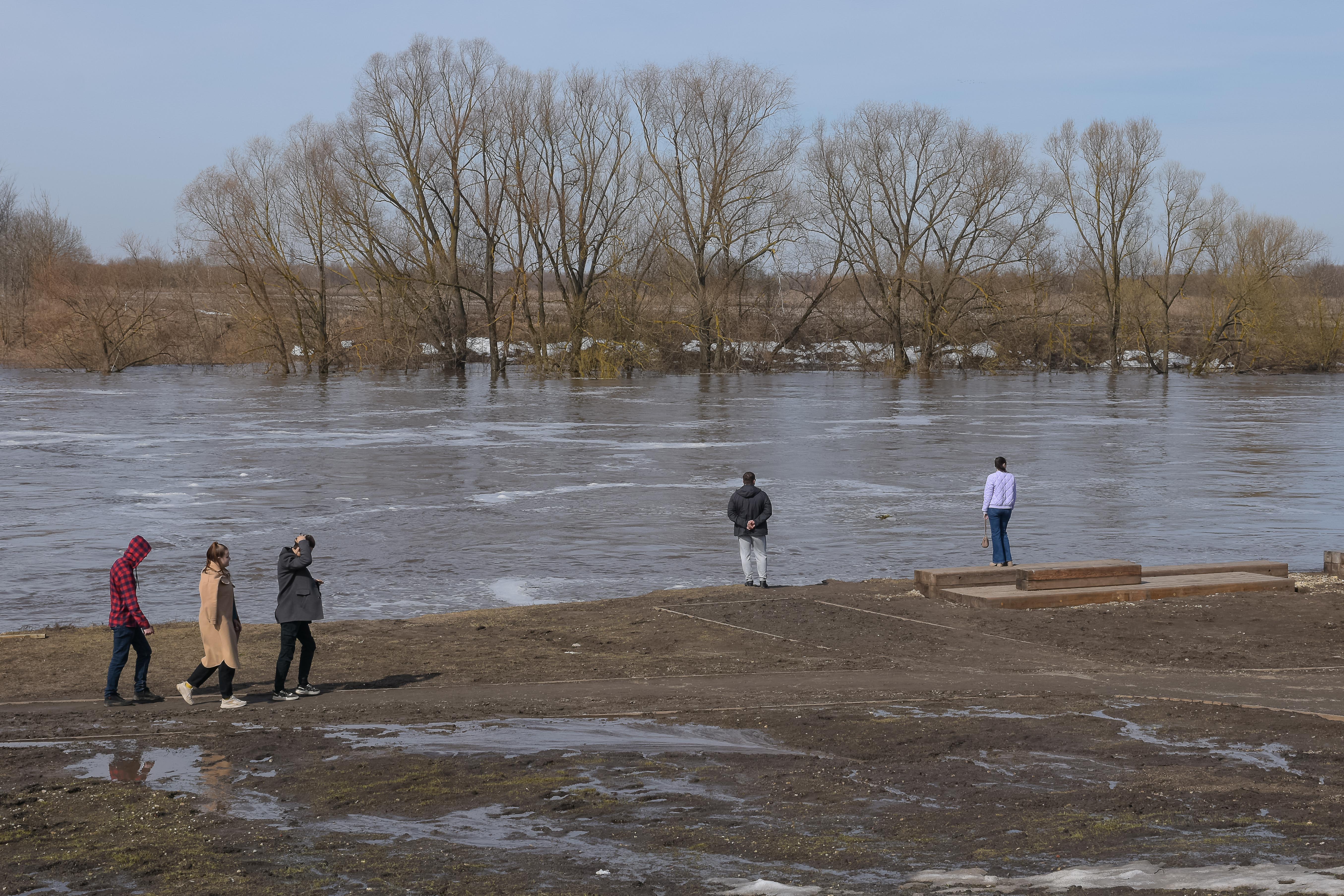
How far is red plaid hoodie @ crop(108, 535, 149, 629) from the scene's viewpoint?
10.4 m

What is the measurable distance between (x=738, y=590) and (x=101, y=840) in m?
9.40

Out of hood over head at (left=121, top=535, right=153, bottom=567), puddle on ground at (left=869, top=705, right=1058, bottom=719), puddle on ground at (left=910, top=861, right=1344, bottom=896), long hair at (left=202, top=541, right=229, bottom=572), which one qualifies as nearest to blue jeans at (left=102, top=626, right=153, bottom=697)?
hood over head at (left=121, top=535, right=153, bottom=567)

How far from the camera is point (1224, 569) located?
51.0 feet

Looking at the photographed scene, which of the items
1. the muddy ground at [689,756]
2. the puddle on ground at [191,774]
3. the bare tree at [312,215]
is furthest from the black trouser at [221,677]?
the bare tree at [312,215]

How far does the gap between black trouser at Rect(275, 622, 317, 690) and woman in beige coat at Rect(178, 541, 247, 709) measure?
1.11 ft

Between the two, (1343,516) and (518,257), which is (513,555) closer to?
(1343,516)

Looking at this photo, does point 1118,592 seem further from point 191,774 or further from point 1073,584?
point 191,774

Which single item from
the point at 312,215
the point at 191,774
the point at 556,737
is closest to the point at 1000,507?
the point at 556,737

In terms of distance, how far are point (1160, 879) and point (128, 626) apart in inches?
321

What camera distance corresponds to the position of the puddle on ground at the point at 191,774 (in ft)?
24.2

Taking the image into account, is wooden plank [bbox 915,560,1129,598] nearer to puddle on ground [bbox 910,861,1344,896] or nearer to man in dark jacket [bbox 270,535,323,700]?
man in dark jacket [bbox 270,535,323,700]

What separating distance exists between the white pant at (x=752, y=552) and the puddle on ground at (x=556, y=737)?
20.9ft

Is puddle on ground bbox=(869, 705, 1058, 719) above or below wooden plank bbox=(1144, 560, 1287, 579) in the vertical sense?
below

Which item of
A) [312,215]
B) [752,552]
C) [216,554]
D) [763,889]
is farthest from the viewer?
[312,215]
